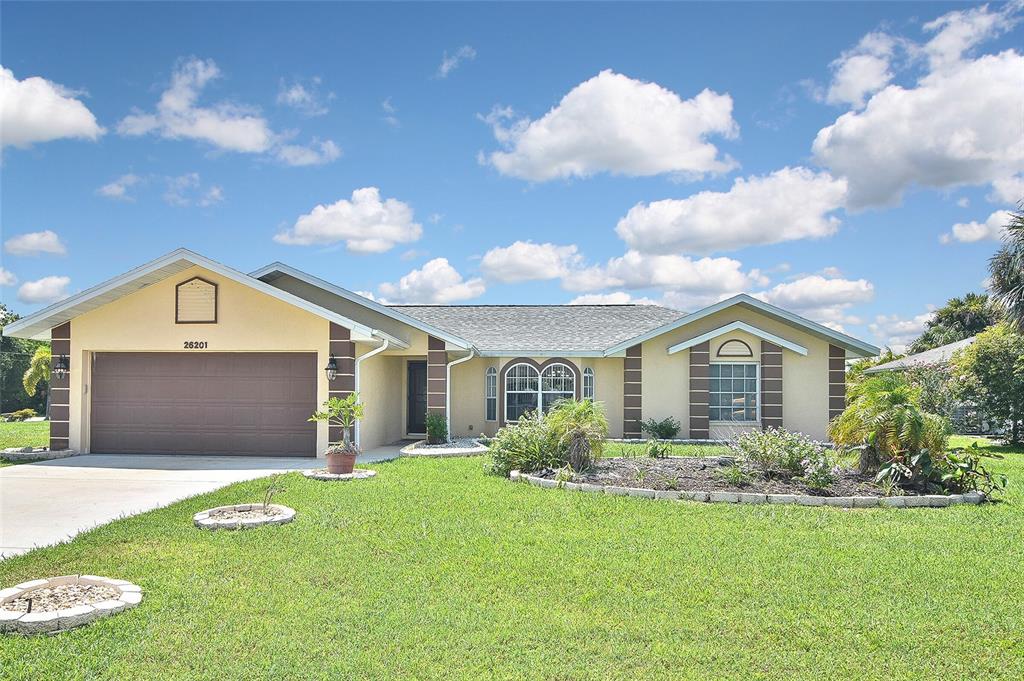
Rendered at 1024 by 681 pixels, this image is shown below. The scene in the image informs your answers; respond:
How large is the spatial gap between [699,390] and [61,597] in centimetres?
1584

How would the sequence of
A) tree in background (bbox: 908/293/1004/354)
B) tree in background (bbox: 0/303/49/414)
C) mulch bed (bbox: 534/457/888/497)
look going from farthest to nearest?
1. tree in background (bbox: 908/293/1004/354)
2. tree in background (bbox: 0/303/49/414)
3. mulch bed (bbox: 534/457/888/497)

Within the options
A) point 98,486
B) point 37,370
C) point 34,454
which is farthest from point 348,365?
point 37,370

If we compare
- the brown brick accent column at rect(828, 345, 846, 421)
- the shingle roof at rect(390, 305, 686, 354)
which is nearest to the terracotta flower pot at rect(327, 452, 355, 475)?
the shingle roof at rect(390, 305, 686, 354)

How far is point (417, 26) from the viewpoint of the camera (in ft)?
45.3

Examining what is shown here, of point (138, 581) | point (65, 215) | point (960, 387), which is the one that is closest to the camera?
point (138, 581)

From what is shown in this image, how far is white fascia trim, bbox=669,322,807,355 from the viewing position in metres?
18.5

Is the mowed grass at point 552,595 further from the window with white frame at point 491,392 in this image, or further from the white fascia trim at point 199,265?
the window with white frame at point 491,392

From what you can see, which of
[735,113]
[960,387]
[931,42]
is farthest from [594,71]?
[960,387]

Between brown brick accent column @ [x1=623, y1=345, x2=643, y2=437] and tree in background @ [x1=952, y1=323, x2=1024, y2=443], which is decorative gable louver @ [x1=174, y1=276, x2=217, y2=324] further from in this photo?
tree in background @ [x1=952, y1=323, x2=1024, y2=443]

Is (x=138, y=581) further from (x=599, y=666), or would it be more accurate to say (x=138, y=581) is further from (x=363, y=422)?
(x=363, y=422)

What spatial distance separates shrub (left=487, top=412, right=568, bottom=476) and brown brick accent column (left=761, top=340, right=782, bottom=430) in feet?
28.8

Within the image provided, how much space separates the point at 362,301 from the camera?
55.6 feet

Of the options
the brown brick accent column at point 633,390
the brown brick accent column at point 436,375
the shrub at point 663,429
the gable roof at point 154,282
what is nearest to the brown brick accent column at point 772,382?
the shrub at point 663,429

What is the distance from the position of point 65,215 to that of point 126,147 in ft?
8.42
